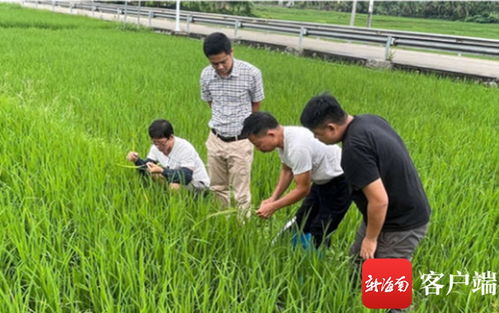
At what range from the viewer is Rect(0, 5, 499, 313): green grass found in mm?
1755

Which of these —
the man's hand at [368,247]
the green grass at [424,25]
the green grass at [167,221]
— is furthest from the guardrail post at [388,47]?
the green grass at [424,25]

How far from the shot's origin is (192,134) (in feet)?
14.2

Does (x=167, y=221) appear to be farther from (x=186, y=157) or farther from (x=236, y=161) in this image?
(x=236, y=161)

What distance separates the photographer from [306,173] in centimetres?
222

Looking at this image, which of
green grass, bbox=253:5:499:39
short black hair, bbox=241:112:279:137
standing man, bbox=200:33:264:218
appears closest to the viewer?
short black hair, bbox=241:112:279:137

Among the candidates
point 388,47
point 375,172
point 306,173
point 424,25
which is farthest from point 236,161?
point 424,25

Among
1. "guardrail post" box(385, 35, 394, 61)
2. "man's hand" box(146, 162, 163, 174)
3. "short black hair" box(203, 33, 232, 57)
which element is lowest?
"man's hand" box(146, 162, 163, 174)

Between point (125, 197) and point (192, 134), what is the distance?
6.19 ft

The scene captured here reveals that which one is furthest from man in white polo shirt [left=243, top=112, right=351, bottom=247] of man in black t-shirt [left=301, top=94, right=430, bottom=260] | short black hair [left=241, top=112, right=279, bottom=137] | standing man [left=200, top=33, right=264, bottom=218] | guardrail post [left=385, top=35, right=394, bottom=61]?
guardrail post [left=385, top=35, right=394, bottom=61]

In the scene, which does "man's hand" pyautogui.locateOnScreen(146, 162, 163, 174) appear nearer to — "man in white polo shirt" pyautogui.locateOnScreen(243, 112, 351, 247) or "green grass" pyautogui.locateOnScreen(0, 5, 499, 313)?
"green grass" pyautogui.locateOnScreen(0, 5, 499, 313)

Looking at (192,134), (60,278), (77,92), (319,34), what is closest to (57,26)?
(319,34)

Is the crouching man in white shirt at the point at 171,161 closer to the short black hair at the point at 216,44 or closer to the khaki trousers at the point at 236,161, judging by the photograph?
the khaki trousers at the point at 236,161

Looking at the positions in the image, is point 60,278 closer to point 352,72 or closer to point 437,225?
point 437,225

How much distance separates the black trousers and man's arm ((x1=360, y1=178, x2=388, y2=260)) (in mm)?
443
